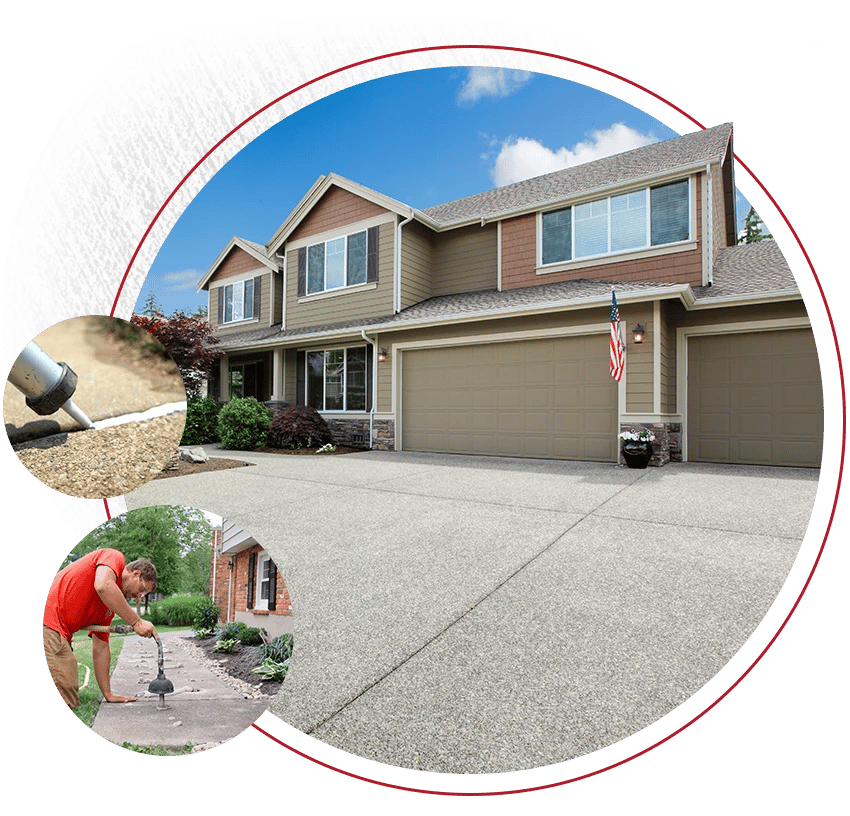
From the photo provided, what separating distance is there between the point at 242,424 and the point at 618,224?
290 inches

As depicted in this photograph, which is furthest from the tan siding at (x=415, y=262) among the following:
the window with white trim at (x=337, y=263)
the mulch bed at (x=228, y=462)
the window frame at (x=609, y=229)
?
the mulch bed at (x=228, y=462)

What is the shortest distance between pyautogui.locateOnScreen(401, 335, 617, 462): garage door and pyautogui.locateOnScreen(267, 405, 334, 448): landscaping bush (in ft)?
6.69

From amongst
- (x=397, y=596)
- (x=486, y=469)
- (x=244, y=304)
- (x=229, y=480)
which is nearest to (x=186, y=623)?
(x=397, y=596)

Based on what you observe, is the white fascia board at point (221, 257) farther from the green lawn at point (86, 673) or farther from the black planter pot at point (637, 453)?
the black planter pot at point (637, 453)

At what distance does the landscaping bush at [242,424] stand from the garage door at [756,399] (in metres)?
7.74

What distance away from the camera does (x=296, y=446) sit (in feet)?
33.1

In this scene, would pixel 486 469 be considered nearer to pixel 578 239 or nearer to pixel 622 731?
pixel 578 239

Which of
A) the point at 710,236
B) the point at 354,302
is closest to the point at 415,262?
the point at 354,302

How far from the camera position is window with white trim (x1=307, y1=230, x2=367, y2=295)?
8.77m

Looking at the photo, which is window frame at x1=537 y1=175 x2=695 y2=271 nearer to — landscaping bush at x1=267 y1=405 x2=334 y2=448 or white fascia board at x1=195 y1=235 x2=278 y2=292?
landscaping bush at x1=267 y1=405 x2=334 y2=448

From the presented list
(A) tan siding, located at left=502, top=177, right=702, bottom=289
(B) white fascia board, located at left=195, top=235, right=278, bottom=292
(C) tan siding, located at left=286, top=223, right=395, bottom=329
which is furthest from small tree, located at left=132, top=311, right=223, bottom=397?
(A) tan siding, located at left=502, top=177, right=702, bottom=289

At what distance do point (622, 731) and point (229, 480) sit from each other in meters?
5.32

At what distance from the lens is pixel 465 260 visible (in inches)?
407

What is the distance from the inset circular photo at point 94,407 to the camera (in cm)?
91
